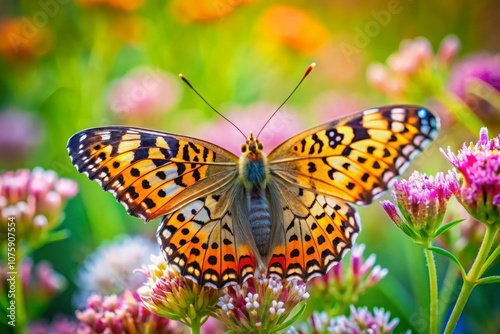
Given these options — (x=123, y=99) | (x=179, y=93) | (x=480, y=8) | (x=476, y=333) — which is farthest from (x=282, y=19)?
(x=476, y=333)

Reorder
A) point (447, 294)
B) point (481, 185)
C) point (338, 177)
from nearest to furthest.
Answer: point (481, 185)
point (338, 177)
point (447, 294)

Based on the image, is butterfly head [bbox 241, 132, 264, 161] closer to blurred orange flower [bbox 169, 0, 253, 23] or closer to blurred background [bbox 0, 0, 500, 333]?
blurred background [bbox 0, 0, 500, 333]

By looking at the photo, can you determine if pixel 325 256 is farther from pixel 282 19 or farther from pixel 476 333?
pixel 282 19

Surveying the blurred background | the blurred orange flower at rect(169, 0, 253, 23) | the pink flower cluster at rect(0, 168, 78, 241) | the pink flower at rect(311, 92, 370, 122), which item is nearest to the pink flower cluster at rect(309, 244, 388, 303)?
the blurred background

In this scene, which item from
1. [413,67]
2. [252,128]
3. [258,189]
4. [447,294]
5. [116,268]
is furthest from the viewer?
[252,128]

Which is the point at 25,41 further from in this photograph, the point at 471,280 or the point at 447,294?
the point at 471,280

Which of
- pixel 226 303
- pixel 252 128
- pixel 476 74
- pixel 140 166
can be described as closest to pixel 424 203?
pixel 226 303

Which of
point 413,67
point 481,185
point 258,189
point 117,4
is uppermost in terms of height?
point 117,4
